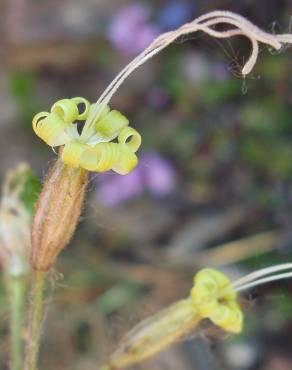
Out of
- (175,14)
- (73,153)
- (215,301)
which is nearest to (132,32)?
(175,14)

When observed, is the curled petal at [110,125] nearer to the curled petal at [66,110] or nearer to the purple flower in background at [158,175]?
the curled petal at [66,110]

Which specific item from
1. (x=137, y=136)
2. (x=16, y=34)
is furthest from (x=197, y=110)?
(x=137, y=136)

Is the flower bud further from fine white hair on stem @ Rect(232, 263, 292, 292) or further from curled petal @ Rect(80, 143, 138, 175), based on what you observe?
fine white hair on stem @ Rect(232, 263, 292, 292)

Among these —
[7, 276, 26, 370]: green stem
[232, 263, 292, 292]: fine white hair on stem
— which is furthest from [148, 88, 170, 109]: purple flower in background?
[232, 263, 292, 292]: fine white hair on stem

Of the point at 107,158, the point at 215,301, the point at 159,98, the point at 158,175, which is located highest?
the point at 159,98

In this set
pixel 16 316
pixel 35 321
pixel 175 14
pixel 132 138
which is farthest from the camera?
pixel 175 14

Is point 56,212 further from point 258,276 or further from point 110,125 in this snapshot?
point 258,276
